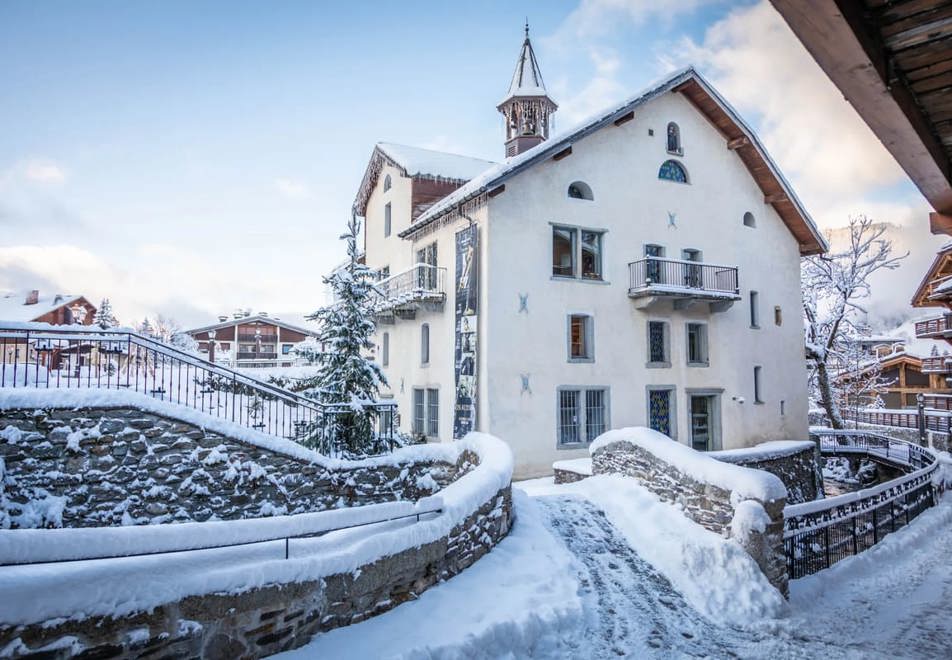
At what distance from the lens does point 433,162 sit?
23.1 m

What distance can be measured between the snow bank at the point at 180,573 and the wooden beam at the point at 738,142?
67.9ft

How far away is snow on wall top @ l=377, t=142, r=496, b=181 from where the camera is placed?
2227cm

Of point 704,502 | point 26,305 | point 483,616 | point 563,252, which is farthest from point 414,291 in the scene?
point 26,305

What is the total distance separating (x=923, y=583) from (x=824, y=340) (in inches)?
857

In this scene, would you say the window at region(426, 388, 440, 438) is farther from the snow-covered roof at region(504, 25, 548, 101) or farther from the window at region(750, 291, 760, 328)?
the snow-covered roof at region(504, 25, 548, 101)

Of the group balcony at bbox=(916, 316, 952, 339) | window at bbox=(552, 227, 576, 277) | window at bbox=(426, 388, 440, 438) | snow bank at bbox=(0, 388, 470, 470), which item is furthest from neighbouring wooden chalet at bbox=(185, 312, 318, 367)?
balcony at bbox=(916, 316, 952, 339)

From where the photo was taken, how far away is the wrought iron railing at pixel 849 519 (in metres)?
9.64

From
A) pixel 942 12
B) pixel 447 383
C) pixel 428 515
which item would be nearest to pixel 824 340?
pixel 447 383

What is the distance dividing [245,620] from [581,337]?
15.1 m

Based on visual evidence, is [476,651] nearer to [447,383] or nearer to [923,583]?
[923,583]

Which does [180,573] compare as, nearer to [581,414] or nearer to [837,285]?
[581,414]

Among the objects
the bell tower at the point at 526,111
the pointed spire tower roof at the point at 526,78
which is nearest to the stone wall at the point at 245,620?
the bell tower at the point at 526,111

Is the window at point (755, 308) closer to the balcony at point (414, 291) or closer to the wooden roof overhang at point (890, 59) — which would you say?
the balcony at point (414, 291)

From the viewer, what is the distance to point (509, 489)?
30.5 ft
